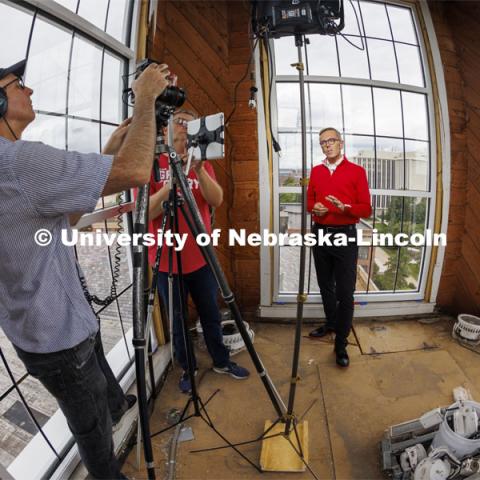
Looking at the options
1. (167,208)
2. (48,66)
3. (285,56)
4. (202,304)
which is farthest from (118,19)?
(202,304)

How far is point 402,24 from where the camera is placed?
2.41 metres

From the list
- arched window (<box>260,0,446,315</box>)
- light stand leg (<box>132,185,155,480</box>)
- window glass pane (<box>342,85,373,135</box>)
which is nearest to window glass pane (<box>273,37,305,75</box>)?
arched window (<box>260,0,446,315</box>)

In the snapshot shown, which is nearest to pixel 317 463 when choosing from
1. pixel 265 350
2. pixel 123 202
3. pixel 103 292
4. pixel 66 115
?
pixel 265 350

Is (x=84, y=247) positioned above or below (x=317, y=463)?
above

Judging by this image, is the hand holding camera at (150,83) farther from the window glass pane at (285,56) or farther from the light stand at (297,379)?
the window glass pane at (285,56)

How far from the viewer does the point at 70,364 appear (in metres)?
0.85

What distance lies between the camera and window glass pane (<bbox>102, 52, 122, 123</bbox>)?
1633 millimetres

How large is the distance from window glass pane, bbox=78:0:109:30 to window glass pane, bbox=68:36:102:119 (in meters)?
0.12

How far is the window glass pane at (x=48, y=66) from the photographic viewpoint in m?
1.22

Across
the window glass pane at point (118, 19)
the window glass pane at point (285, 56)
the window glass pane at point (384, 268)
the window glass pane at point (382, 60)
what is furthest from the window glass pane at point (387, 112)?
the window glass pane at point (118, 19)

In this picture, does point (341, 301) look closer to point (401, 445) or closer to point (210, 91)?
point (401, 445)

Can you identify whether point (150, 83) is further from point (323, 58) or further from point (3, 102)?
point (323, 58)

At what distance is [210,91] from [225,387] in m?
2.16

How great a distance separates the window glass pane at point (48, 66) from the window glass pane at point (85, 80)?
0.13ft
